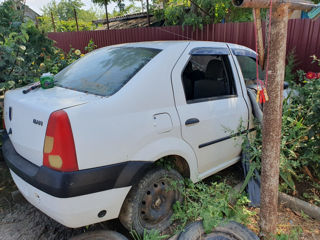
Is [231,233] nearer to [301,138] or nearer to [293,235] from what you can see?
[293,235]

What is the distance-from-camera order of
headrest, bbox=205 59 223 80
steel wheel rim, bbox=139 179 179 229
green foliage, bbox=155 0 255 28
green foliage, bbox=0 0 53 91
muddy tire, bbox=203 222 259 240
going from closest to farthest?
muddy tire, bbox=203 222 259 240, steel wheel rim, bbox=139 179 179 229, headrest, bbox=205 59 223 80, green foliage, bbox=0 0 53 91, green foliage, bbox=155 0 255 28

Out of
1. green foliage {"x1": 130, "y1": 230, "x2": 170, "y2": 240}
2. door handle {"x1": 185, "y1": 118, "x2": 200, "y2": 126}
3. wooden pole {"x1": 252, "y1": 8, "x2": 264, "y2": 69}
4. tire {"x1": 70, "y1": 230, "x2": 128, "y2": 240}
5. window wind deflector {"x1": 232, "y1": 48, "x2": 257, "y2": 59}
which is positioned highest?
wooden pole {"x1": 252, "y1": 8, "x2": 264, "y2": 69}

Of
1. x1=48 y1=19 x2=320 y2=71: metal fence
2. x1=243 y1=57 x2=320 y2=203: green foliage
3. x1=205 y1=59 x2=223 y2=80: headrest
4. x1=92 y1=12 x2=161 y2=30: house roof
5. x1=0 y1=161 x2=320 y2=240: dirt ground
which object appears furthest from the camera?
x1=92 y1=12 x2=161 y2=30: house roof

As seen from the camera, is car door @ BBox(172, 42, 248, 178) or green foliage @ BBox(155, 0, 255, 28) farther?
green foliage @ BBox(155, 0, 255, 28)

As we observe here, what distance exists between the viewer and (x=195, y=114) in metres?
2.37

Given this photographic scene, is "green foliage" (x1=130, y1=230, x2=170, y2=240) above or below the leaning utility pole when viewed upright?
below

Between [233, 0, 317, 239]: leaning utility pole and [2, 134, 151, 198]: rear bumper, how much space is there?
0.92 meters

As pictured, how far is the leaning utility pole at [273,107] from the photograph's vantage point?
1.73 metres

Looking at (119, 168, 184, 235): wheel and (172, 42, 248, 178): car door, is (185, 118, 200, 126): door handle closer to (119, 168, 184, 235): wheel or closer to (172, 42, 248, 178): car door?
(172, 42, 248, 178): car door

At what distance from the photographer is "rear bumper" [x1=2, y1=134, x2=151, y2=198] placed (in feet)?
5.60

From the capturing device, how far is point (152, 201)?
2.24m

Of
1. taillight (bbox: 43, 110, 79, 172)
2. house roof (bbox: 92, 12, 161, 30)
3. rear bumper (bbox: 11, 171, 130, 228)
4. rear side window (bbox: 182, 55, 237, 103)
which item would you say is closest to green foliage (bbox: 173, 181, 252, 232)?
rear bumper (bbox: 11, 171, 130, 228)

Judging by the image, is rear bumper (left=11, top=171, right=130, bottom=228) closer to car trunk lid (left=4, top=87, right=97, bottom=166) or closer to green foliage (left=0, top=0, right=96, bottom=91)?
car trunk lid (left=4, top=87, right=97, bottom=166)

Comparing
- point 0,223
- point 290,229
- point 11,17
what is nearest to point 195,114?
point 290,229
